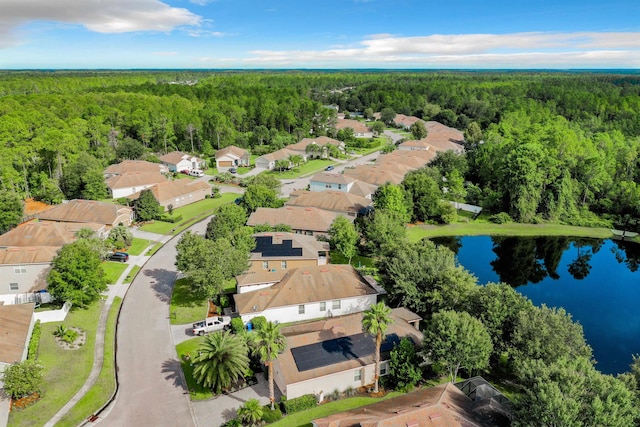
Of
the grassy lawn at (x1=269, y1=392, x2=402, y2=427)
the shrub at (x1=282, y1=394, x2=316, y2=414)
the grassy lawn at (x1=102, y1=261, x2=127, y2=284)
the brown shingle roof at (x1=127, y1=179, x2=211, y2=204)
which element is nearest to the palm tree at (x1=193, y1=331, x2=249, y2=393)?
the shrub at (x1=282, y1=394, x2=316, y2=414)

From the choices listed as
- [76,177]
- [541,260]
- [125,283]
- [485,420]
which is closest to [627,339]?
[541,260]

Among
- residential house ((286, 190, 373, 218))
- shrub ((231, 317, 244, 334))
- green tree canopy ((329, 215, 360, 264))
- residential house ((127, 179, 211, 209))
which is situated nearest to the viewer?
shrub ((231, 317, 244, 334))

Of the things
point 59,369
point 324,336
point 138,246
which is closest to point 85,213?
A: point 138,246

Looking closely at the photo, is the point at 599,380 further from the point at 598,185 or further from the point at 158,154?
the point at 158,154

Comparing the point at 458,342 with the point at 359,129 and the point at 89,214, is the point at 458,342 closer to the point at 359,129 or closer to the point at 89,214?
the point at 89,214

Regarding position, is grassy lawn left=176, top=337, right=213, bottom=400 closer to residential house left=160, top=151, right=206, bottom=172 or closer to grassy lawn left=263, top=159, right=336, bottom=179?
grassy lawn left=263, top=159, right=336, bottom=179

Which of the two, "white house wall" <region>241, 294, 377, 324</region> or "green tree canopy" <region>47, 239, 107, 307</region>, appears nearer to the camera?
"white house wall" <region>241, 294, 377, 324</region>

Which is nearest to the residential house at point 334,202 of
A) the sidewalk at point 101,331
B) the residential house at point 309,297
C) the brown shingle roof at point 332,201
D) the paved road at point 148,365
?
the brown shingle roof at point 332,201
